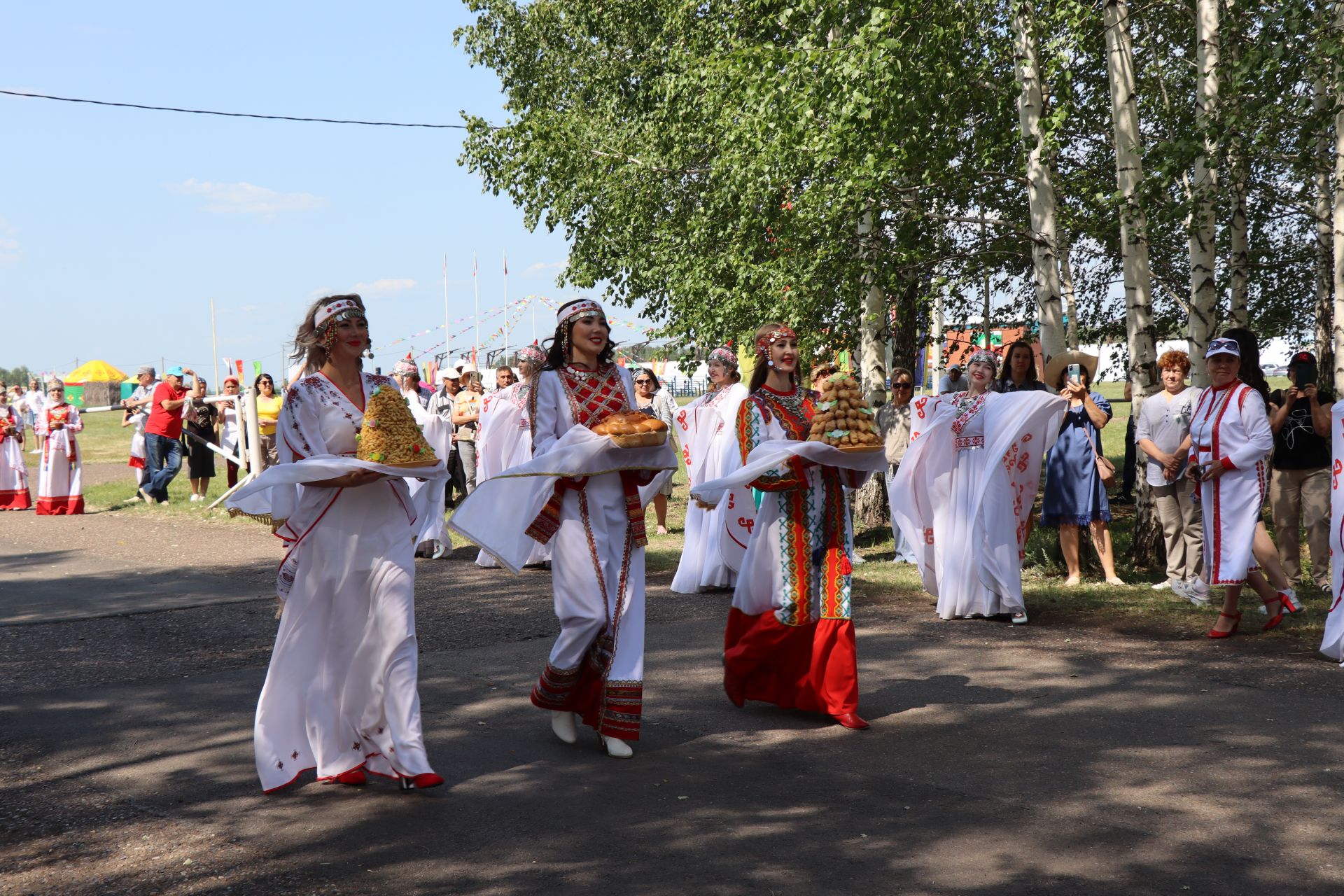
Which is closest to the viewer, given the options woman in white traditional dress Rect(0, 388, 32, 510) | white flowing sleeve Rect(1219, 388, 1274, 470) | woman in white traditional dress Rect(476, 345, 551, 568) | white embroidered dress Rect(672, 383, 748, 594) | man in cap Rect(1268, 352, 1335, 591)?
white flowing sleeve Rect(1219, 388, 1274, 470)

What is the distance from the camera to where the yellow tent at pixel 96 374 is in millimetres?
69688

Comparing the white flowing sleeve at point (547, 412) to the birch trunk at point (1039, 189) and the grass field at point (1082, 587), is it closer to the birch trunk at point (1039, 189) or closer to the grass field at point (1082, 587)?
the grass field at point (1082, 587)

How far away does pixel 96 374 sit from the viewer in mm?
70250

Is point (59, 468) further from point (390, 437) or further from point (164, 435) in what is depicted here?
point (390, 437)

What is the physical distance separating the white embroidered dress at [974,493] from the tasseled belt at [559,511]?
370cm

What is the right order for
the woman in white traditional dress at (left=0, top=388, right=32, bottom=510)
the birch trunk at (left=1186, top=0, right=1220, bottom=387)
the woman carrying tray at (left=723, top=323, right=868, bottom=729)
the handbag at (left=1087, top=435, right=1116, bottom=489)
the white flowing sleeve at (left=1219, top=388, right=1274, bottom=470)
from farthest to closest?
the woman in white traditional dress at (left=0, top=388, right=32, bottom=510) → the birch trunk at (left=1186, top=0, right=1220, bottom=387) → the handbag at (left=1087, top=435, right=1116, bottom=489) → the white flowing sleeve at (left=1219, top=388, right=1274, bottom=470) → the woman carrying tray at (left=723, top=323, right=868, bottom=729)

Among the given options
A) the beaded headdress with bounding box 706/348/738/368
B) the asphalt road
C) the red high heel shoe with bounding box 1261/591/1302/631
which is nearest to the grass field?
the red high heel shoe with bounding box 1261/591/1302/631

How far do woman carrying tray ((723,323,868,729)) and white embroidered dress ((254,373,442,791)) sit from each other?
2007 mm

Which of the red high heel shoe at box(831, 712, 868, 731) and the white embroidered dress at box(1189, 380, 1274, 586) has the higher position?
the white embroidered dress at box(1189, 380, 1274, 586)

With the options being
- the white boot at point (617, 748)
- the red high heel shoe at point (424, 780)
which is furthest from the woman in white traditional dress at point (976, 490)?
the red high heel shoe at point (424, 780)

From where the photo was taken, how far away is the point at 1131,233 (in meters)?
10.6

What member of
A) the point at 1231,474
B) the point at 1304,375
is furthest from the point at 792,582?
the point at 1304,375

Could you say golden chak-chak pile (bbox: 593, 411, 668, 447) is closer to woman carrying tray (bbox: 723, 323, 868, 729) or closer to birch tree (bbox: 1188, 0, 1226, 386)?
woman carrying tray (bbox: 723, 323, 868, 729)

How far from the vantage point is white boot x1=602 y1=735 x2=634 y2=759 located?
19.0ft
